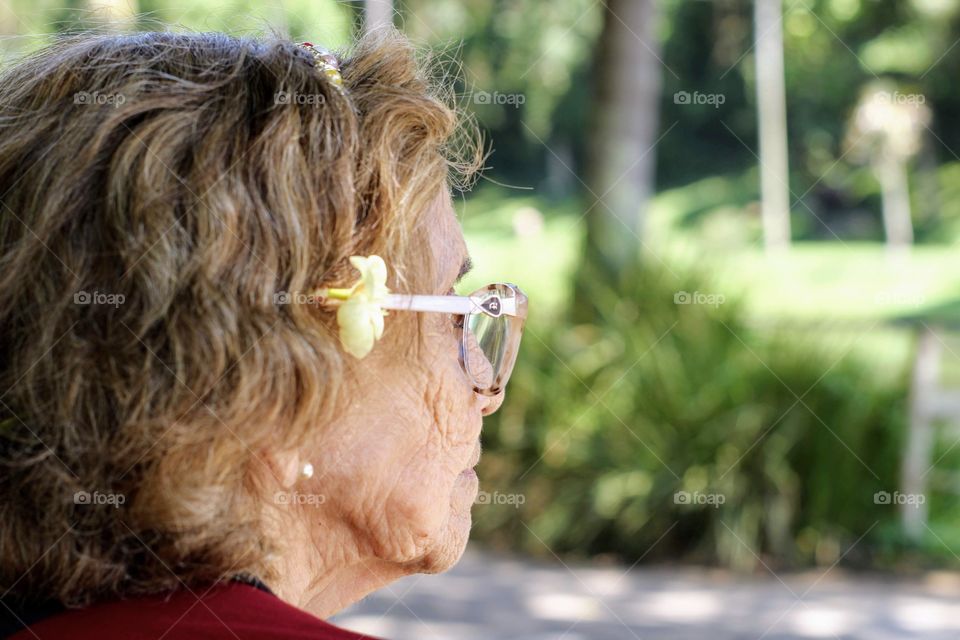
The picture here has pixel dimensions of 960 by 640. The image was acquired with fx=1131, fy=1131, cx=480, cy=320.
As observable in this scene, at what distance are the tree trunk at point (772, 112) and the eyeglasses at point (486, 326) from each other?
33085 mm

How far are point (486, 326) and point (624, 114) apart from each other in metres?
5.96

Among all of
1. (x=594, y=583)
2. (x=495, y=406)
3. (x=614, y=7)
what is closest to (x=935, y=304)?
(x=614, y=7)

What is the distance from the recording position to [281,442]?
1282 mm

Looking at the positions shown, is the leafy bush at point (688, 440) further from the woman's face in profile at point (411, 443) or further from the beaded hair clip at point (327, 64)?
the beaded hair clip at point (327, 64)

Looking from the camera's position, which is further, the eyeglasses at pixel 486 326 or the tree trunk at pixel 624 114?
the tree trunk at pixel 624 114

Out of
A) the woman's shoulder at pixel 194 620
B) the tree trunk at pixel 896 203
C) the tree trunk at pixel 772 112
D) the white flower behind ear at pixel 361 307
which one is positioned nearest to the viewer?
the woman's shoulder at pixel 194 620

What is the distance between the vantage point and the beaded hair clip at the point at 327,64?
1.46 metres

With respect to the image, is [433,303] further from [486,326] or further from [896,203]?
[896,203]

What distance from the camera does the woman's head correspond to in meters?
1.21

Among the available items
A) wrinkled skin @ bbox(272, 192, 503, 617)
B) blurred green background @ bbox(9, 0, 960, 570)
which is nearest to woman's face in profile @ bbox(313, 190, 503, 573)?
wrinkled skin @ bbox(272, 192, 503, 617)

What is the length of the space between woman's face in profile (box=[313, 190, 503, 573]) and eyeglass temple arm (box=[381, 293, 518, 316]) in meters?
0.02

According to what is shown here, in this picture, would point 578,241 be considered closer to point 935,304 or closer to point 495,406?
point 495,406

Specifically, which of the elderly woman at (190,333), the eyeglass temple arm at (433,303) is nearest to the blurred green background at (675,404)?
the eyeglass temple arm at (433,303)

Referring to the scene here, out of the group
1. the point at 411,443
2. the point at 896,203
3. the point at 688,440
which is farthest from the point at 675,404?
the point at 896,203
